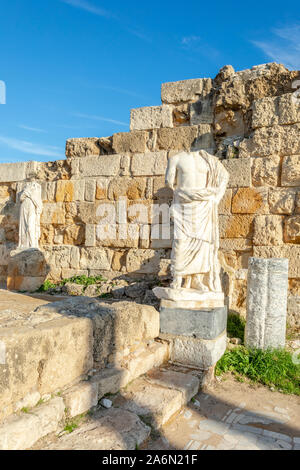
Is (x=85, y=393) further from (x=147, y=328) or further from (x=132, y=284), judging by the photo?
(x=132, y=284)

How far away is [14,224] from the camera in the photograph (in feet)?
28.2

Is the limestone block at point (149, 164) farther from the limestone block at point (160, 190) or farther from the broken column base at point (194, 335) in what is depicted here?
the broken column base at point (194, 335)

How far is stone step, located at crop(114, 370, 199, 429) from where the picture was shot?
8.79ft

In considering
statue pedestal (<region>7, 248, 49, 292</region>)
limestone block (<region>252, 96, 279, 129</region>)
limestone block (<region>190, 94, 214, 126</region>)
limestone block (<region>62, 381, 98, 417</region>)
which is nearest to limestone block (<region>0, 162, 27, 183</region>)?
statue pedestal (<region>7, 248, 49, 292</region>)

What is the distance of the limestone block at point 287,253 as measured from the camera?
5348 mm

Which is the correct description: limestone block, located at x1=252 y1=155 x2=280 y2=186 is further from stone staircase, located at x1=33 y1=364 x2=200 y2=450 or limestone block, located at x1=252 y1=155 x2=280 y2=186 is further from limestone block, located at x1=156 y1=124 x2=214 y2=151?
stone staircase, located at x1=33 y1=364 x2=200 y2=450

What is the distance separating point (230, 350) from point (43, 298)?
11.7 feet

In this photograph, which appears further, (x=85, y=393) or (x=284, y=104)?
(x=284, y=104)

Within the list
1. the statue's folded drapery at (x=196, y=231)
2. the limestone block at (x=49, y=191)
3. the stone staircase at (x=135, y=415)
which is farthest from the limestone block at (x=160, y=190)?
the stone staircase at (x=135, y=415)

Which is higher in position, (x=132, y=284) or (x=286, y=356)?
(x=132, y=284)

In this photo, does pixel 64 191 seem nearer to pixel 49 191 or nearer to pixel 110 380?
pixel 49 191

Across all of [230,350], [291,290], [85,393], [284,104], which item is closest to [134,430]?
[85,393]

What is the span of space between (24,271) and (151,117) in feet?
13.1

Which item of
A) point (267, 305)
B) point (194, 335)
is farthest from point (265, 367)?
point (194, 335)
